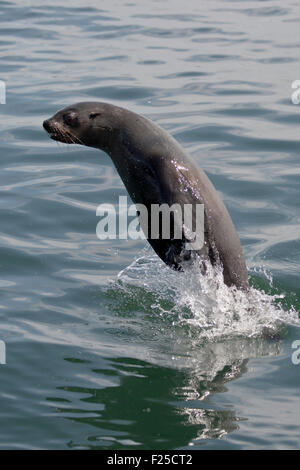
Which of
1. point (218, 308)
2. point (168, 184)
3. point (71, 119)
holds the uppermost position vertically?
point (71, 119)

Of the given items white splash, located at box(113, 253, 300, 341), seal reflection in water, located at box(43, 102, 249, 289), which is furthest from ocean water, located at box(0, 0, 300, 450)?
seal reflection in water, located at box(43, 102, 249, 289)

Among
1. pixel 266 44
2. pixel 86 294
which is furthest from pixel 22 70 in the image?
pixel 86 294

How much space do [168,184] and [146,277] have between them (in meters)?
1.16

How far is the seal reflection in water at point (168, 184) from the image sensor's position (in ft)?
21.2

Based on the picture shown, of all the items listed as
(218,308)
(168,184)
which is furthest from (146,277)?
(168,184)

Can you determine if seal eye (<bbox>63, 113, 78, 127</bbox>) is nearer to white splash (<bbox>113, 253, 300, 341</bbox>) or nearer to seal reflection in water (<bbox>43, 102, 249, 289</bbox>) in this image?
seal reflection in water (<bbox>43, 102, 249, 289</bbox>)

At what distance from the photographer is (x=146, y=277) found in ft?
24.1

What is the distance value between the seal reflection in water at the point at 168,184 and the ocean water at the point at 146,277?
184 mm

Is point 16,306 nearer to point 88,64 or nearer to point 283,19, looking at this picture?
point 88,64

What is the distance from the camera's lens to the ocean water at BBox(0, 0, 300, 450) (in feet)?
17.2

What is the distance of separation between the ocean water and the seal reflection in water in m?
0.18

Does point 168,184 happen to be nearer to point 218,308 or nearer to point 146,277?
point 218,308

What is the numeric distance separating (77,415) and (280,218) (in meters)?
3.94

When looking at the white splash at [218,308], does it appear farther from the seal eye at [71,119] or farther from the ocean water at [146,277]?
the seal eye at [71,119]
